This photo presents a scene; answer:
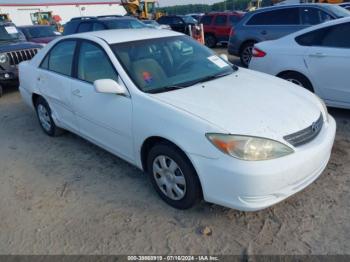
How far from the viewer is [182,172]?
2.81 meters

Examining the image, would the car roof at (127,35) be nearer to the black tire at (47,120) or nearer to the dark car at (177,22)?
the black tire at (47,120)

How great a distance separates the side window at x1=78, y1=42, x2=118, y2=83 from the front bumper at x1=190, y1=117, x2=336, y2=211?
1.44 metres

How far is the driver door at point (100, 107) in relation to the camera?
3277 millimetres

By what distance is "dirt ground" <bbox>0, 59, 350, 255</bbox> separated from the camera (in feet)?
8.73

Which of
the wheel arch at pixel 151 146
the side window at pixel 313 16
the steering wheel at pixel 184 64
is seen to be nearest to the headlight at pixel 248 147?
the wheel arch at pixel 151 146

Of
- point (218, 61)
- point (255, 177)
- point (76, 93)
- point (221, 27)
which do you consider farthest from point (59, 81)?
point (221, 27)

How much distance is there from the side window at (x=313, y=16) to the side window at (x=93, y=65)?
6369mm

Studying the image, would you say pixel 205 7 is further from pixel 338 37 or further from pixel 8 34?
pixel 338 37

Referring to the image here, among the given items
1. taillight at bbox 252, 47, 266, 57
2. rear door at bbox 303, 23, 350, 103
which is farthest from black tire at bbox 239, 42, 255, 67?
rear door at bbox 303, 23, 350, 103

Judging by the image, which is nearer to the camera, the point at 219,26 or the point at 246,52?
the point at 246,52

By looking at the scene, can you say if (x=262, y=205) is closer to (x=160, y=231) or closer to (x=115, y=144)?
(x=160, y=231)

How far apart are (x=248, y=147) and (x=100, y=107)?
1.72 metres

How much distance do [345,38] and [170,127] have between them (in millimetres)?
3438

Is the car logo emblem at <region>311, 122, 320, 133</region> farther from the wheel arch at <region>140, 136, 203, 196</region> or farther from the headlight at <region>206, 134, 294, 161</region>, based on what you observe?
the wheel arch at <region>140, 136, 203, 196</region>
